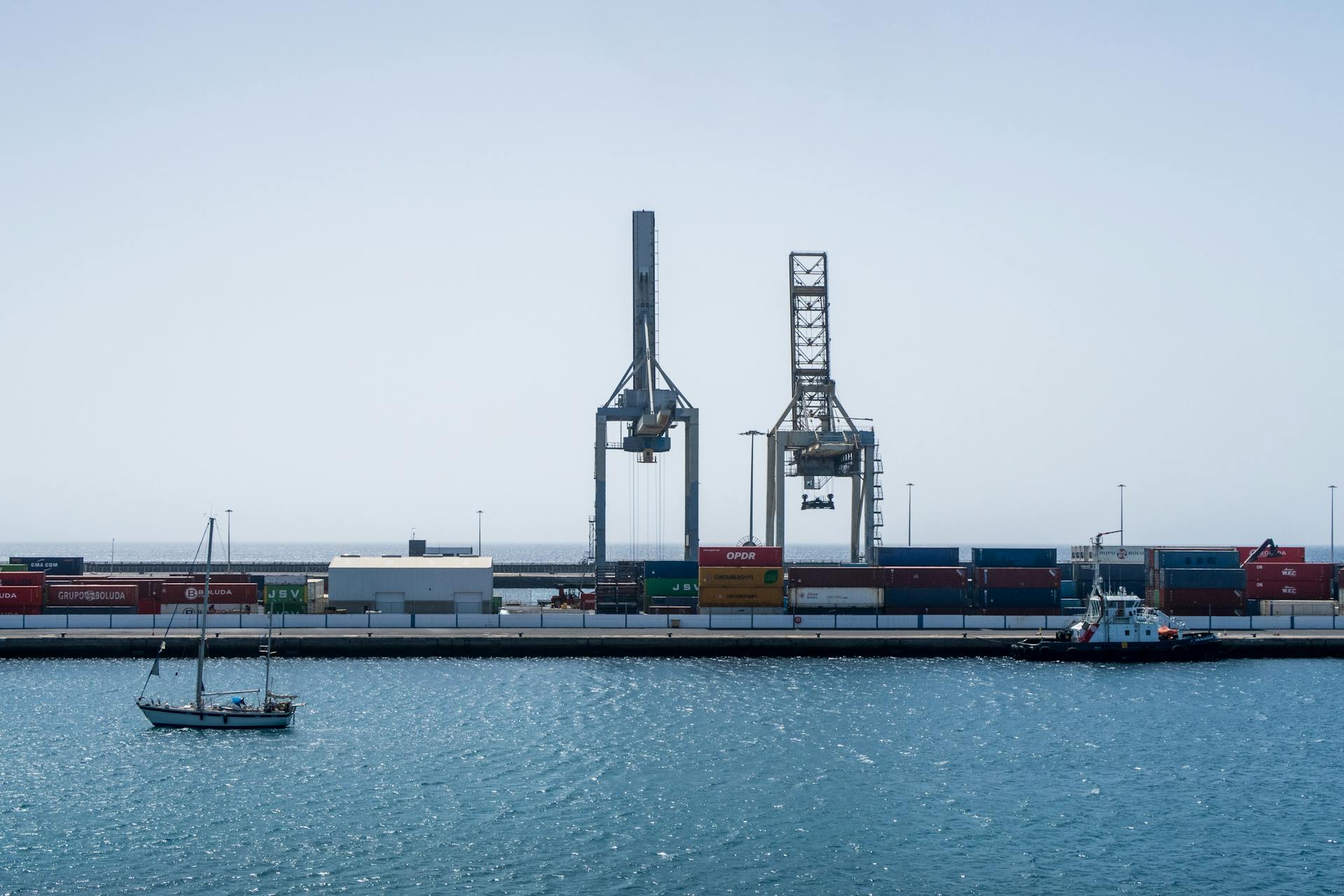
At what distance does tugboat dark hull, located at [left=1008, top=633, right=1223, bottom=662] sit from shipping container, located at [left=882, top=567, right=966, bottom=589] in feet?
24.5

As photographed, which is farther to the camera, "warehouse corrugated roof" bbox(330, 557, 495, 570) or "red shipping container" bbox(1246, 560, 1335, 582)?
"red shipping container" bbox(1246, 560, 1335, 582)

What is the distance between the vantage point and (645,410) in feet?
295

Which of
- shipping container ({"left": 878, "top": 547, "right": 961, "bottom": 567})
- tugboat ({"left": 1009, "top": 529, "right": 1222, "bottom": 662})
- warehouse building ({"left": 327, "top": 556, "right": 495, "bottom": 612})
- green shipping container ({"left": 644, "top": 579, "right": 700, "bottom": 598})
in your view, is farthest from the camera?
shipping container ({"left": 878, "top": 547, "right": 961, "bottom": 567})

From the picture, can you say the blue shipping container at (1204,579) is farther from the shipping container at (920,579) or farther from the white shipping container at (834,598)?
the white shipping container at (834,598)

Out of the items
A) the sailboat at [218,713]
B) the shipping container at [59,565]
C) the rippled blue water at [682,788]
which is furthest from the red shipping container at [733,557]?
the shipping container at [59,565]

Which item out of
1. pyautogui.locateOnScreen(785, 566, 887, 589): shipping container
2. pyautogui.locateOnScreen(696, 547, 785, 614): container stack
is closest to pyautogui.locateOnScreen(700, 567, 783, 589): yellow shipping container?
pyautogui.locateOnScreen(696, 547, 785, 614): container stack

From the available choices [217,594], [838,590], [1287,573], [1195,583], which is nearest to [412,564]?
[217,594]

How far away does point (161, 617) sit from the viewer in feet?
257

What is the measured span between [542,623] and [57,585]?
31.4 metres

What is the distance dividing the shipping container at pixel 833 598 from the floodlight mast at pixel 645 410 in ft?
37.2

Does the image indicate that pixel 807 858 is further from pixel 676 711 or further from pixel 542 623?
pixel 542 623

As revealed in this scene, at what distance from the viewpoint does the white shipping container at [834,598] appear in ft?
265

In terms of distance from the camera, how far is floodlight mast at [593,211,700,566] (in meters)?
88.8

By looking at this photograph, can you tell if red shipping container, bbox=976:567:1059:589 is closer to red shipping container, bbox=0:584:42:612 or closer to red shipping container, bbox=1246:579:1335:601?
red shipping container, bbox=1246:579:1335:601
